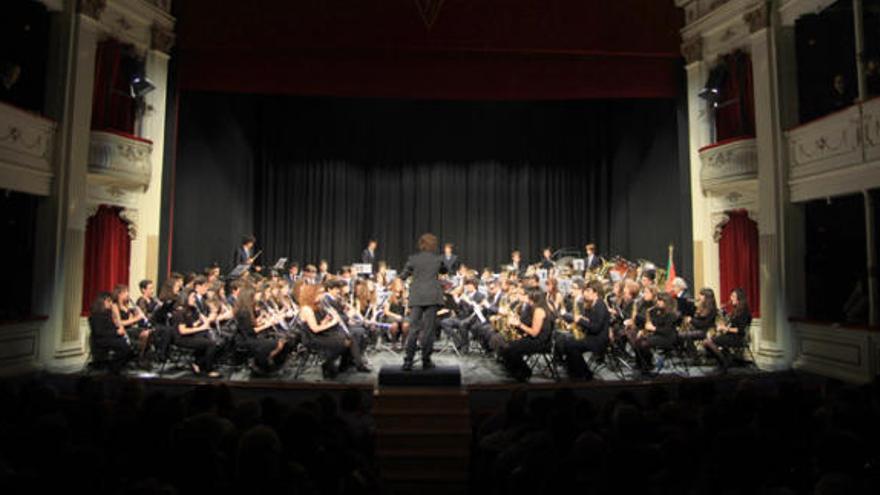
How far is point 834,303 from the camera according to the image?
956 centimetres

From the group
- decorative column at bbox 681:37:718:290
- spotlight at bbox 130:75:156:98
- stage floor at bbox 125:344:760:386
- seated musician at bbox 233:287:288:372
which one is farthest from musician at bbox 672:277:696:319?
spotlight at bbox 130:75:156:98

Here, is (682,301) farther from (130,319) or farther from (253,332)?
(130,319)

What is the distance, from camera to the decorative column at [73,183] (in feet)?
28.5

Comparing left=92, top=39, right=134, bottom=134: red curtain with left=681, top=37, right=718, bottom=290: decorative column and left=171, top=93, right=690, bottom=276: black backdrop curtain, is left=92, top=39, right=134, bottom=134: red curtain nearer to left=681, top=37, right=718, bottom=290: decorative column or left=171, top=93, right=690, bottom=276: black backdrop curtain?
left=171, top=93, right=690, bottom=276: black backdrop curtain

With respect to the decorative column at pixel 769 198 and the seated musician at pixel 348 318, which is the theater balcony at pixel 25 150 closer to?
the seated musician at pixel 348 318

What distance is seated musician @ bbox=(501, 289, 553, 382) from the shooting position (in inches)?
288

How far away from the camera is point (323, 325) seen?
25.0ft

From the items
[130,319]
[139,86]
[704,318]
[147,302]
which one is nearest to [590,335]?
[704,318]

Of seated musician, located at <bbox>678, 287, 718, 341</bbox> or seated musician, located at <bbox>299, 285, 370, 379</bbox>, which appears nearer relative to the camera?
seated musician, located at <bbox>299, 285, 370, 379</bbox>

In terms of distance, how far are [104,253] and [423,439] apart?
7.26m

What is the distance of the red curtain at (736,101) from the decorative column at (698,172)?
1.15ft

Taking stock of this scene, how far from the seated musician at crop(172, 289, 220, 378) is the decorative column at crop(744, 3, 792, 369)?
8.38m

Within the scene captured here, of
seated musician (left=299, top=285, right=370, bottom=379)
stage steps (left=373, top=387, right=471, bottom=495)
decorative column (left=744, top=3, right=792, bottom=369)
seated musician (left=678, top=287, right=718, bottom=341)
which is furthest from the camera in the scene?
decorative column (left=744, top=3, right=792, bottom=369)

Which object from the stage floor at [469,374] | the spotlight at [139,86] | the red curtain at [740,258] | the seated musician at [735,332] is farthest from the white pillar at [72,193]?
the red curtain at [740,258]
